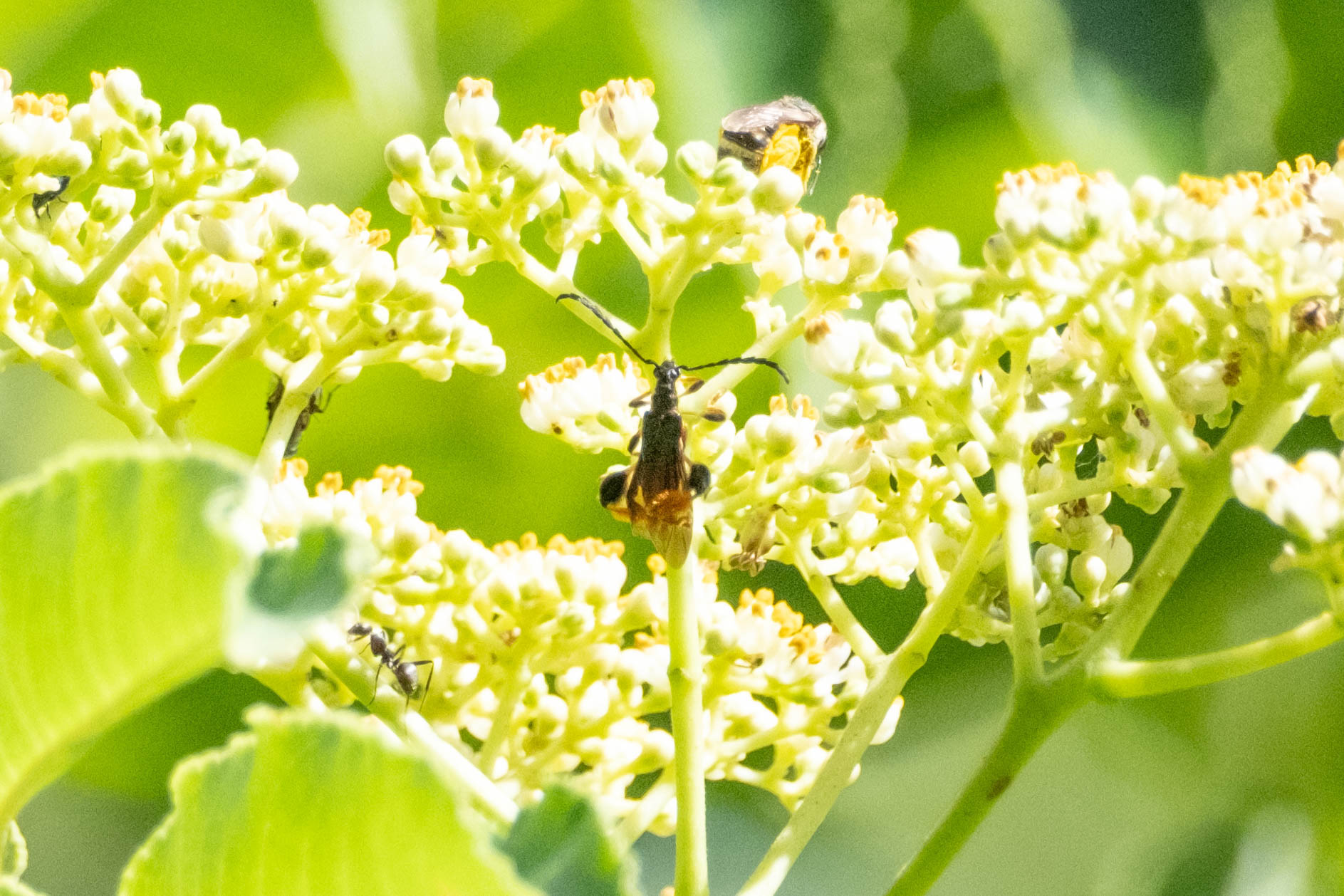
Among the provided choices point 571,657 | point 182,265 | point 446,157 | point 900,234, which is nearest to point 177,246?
point 182,265

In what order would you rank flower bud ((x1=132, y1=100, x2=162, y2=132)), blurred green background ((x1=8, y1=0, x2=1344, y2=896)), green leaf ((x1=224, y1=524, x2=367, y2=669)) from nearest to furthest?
1. green leaf ((x1=224, y1=524, x2=367, y2=669))
2. flower bud ((x1=132, y1=100, x2=162, y2=132))
3. blurred green background ((x1=8, y1=0, x2=1344, y2=896))

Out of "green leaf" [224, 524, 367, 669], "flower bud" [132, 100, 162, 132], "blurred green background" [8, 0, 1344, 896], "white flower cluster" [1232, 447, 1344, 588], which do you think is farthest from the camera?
"blurred green background" [8, 0, 1344, 896]

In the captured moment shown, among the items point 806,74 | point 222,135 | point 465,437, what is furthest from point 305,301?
point 806,74

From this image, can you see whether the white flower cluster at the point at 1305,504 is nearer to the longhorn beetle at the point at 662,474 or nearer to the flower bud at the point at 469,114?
the longhorn beetle at the point at 662,474

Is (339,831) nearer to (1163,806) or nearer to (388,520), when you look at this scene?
(388,520)

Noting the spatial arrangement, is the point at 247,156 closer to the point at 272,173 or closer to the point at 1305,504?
the point at 272,173

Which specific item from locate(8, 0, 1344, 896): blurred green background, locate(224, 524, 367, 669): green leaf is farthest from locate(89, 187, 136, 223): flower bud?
locate(8, 0, 1344, 896): blurred green background

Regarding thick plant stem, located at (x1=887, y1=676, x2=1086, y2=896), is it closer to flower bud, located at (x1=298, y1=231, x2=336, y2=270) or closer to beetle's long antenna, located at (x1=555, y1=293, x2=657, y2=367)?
beetle's long antenna, located at (x1=555, y1=293, x2=657, y2=367)
